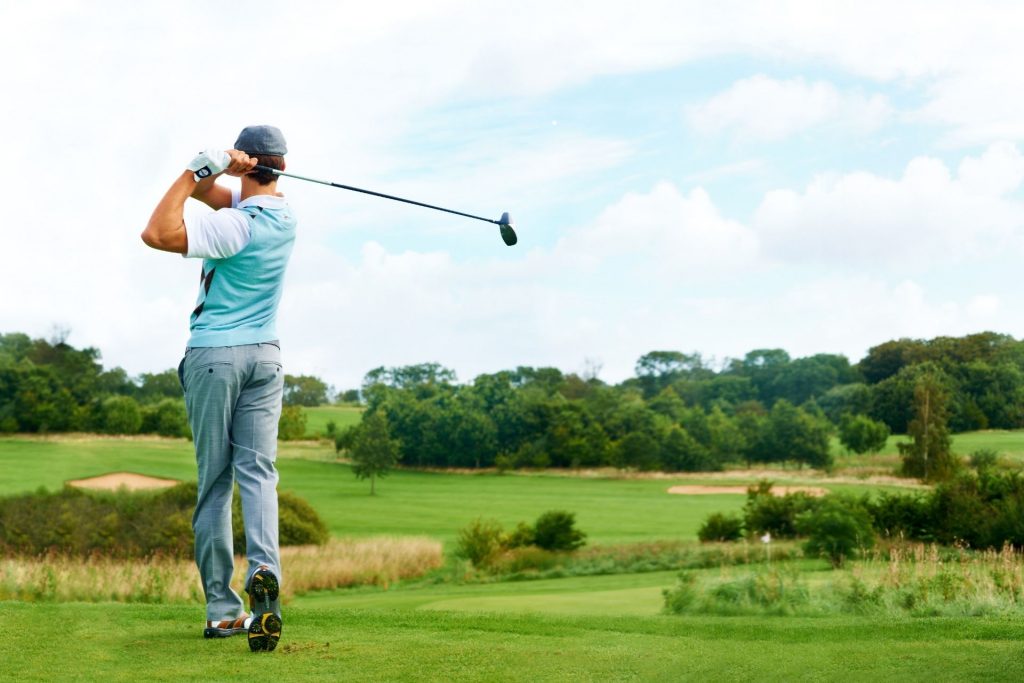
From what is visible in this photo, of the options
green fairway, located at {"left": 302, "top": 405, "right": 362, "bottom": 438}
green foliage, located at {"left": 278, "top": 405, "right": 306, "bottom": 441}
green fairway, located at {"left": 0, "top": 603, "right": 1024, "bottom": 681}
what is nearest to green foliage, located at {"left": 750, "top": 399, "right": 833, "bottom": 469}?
green fairway, located at {"left": 302, "top": 405, "right": 362, "bottom": 438}

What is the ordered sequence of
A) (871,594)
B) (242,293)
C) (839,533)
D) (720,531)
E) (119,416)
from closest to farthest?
(242,293), (871,594), (839,533), (720,531), (119,416)

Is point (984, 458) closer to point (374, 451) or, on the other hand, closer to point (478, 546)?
point (478, 546)

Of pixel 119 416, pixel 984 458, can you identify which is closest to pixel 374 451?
pixel 119 416

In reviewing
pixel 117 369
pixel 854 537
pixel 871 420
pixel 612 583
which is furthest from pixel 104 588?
pixel 117 369

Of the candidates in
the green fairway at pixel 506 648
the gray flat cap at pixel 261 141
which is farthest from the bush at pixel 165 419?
the gray flat cap at pixel 261 141

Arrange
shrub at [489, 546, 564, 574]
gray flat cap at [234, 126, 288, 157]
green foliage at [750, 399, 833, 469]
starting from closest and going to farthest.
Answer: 1. gray flat cap at [234, 126, 288, 157]
2. shrub at [489, 546, 564, 574]
3. green foliage at [750, 399, 833, 469]

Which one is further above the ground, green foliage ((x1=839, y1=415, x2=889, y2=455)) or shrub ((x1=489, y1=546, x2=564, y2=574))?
green foliage ((x1=839, y1=415, x2=889, y2=455))

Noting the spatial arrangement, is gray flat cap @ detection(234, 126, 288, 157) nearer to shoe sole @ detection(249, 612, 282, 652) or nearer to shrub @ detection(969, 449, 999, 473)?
shoe sole @ detection(249, 612, 282, 652)

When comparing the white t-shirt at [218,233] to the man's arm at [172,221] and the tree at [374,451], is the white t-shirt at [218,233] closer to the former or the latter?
the man's arm at [172,221]

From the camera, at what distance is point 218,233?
452cm

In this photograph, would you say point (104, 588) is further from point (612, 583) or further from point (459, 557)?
point (459, 557)

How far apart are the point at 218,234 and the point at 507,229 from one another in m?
1.33

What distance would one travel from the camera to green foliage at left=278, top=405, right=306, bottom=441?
57.8m

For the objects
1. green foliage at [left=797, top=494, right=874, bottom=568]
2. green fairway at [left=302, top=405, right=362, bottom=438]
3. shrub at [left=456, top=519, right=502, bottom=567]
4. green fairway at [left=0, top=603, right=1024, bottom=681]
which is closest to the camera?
green fairway at [left=0, top=603, right=1024, bottom=681]
